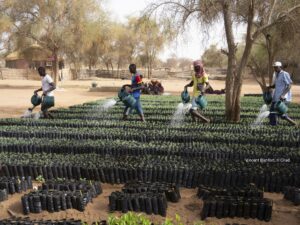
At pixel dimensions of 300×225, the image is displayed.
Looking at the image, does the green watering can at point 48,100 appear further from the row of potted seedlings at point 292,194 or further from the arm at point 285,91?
the row of potted seedlings at point 292,194

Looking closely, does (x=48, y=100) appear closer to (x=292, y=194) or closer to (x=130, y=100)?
(x=130, y=100)

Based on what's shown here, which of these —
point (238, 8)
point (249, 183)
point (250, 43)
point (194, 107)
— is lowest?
point (249, 183)

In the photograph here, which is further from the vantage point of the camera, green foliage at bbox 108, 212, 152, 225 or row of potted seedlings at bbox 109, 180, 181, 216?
row of potted seedlings at bbox 109, 180, 181, 216

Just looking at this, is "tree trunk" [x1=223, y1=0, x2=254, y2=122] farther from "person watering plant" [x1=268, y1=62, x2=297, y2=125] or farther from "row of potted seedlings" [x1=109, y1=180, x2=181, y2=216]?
"row of potted seedlings" [x1=109, y1=180, x2=181, y2=216]

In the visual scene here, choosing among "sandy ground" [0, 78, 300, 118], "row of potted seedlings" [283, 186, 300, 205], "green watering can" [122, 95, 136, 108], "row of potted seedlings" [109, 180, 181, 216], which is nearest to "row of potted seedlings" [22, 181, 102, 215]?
"row of potted seedlings" [109, 180, 181, 216]

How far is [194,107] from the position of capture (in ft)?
30.8

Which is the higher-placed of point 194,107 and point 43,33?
point 43,33

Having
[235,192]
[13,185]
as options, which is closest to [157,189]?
[235,192]

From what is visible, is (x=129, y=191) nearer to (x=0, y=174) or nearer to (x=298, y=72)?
(x=0, y=174)

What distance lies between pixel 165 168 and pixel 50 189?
175 cm

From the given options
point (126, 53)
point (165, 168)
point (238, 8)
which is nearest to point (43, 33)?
point (238, 8)

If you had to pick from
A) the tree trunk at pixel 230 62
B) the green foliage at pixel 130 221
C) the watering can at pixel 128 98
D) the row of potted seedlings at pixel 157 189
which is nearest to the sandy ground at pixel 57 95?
the watering can at pixel 128 98

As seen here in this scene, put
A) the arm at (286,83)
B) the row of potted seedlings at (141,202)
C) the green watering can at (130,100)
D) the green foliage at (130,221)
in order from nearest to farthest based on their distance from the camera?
the green foliage at (130,221)
the row of potted seedlings at (141,202)
the arm at (286,83)
the green watering can at (130,100)

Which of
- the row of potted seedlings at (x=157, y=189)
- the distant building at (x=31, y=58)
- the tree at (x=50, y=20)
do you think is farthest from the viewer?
the distant building at (x=31, y=58)
